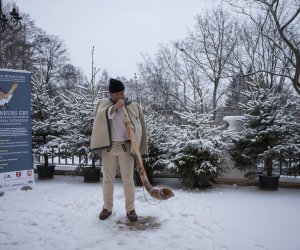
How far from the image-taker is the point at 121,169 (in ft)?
13.9

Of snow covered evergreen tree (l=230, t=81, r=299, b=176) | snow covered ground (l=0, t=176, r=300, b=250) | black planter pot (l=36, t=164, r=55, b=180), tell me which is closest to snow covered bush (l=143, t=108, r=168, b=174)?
snow covered ground (l=0, t=176, r=300, b=250)

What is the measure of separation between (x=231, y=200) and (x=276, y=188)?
146 centimetres

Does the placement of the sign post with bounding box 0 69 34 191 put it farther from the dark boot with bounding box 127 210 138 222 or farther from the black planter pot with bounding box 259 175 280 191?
the black planter pot with bounding box 259 175 280 191

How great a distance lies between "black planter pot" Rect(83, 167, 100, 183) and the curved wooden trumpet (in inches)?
132

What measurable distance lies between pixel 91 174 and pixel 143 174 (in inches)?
137

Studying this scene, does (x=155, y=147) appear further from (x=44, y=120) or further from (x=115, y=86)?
(x=44, y=120)

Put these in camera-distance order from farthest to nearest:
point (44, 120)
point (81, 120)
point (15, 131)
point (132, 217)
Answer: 1. point (44, 120)
2. point (81, 120)
3. point (15, 131)
4. point (132, 217)

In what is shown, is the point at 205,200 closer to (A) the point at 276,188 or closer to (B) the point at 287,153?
(A) the point at 276,188

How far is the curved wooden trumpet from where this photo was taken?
12.4 feet

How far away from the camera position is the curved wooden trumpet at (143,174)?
3.77m

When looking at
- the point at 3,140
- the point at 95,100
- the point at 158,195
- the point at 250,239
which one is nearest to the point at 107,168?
the point at 158,195

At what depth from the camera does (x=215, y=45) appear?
68.7 ft

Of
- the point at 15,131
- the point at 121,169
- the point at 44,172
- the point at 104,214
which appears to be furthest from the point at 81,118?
the point at 104,214

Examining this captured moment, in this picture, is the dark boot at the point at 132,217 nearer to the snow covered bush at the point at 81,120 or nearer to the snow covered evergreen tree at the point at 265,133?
the snow covered bush at the point at 81,120
